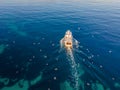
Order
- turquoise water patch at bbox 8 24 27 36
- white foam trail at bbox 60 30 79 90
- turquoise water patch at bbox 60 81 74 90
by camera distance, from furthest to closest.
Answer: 1. turquoise water patch at bbox 8 24 27 36
2. white foam trail at bbox 60 30 79 90
3. turquoise water patch at bbox 60 81 74 90

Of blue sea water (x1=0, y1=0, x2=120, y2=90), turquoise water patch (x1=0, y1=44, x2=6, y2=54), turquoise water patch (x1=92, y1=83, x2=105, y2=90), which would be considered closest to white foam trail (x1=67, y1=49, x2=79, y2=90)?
blue sea water (x1=0, y1=0, x2=120, y2=90)

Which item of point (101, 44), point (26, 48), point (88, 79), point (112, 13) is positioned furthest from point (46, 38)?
point (112, 13)

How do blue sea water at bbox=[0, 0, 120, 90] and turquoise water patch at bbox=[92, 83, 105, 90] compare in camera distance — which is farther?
blue sea water at bbox=[0, 0, 120, 90]

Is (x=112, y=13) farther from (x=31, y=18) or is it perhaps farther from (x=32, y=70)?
(x=32, y=70)

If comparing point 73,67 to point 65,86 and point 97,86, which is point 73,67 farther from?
point 97,86

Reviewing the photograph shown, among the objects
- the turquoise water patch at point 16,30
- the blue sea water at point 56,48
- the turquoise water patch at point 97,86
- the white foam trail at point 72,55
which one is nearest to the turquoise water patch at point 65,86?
the blue sea water at point 56,48

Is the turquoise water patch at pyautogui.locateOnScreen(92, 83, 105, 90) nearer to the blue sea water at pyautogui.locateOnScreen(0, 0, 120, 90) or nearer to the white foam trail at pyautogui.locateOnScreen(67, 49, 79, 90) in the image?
the blue sea water at pyautogui.locateOnScreen(0, 0, 120, 90)

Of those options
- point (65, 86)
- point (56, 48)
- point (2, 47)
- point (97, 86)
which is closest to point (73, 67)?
point (65, 86)

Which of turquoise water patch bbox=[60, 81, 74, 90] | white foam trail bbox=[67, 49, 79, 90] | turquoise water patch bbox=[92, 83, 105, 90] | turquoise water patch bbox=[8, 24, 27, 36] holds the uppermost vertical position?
turquoise water patch bbox=[8, 24, 27, 36]

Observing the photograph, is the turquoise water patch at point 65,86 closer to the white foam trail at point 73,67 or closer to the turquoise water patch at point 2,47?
the white foam trail at point 73,67
